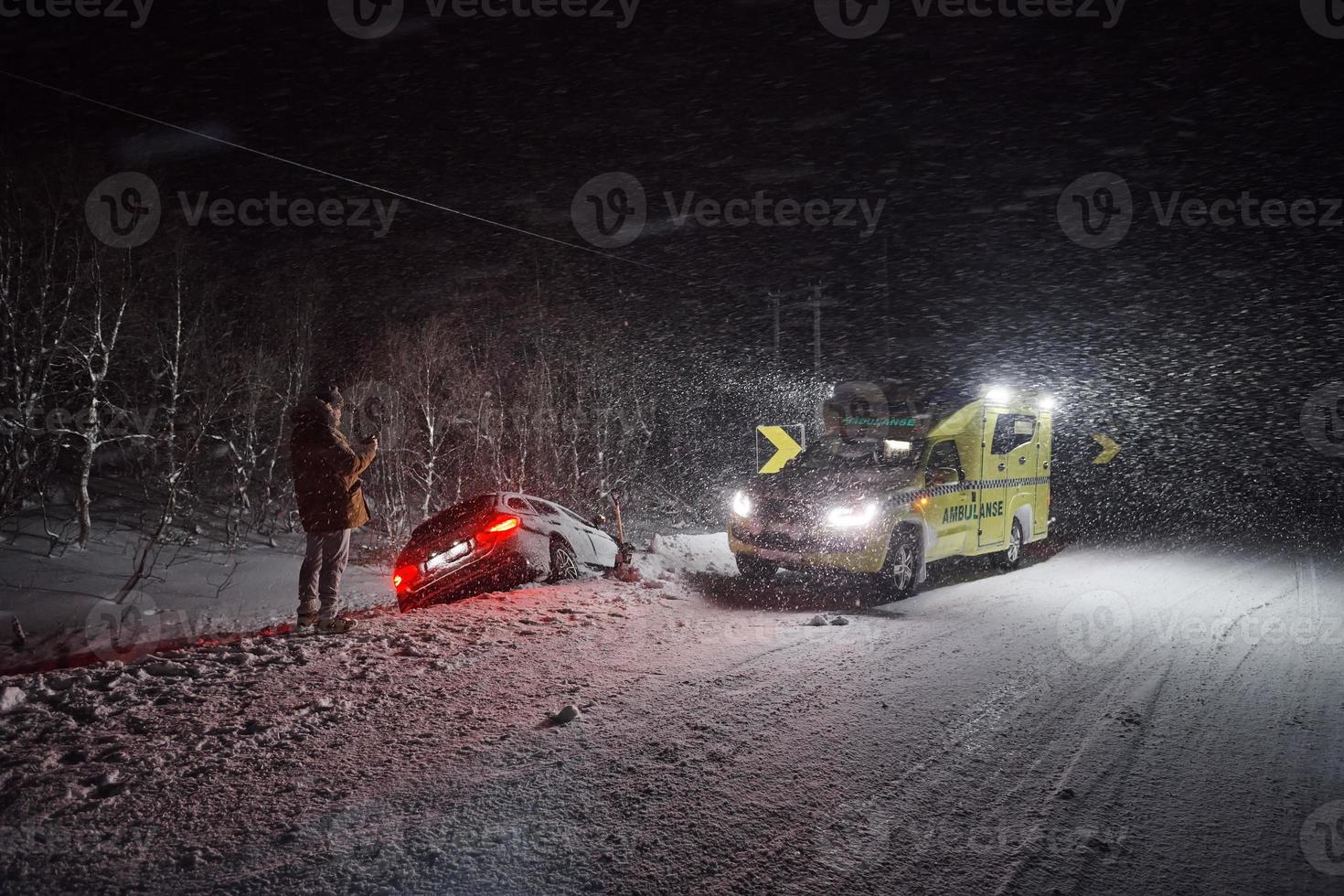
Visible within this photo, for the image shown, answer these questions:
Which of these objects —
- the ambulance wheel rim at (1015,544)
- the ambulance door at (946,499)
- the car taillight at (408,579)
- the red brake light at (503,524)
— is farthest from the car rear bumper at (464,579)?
the ambulance wheel rim at (1015,544)

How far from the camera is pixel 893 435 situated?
9.70 metres

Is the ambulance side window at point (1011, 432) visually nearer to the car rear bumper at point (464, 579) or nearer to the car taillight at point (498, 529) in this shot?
the car taillight at point (498, 529)

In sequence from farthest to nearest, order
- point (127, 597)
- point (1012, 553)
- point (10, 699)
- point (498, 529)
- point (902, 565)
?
point (1012, 553) < point (127, 597) < point (902, 565) < point (498, 529) < point (10, 699)

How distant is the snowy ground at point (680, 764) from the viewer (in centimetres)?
282

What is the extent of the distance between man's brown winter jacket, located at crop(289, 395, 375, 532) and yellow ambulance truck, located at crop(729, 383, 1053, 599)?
4727 mm

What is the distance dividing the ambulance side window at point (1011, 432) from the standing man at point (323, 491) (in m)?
8.43

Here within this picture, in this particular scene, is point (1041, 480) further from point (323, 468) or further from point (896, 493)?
point (323, 468)

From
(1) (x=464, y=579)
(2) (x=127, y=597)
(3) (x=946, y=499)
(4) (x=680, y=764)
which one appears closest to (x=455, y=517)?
(1) (x=464, y=579)

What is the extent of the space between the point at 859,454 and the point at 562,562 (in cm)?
414

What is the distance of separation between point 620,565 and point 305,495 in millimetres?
4412

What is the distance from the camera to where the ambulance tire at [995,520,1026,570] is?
10.9 meters

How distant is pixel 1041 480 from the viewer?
1225 cm

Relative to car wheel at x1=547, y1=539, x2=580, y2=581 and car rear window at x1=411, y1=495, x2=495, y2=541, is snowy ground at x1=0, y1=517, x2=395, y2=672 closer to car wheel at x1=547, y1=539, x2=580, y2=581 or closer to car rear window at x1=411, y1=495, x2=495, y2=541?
car rear window at x1=411, y1=495, x2=495, y2=541

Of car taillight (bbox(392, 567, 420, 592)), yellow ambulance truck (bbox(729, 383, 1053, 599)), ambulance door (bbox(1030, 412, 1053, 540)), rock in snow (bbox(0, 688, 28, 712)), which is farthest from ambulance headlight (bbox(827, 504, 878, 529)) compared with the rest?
rock in snow (bbox(0, 688, 28, 712))
